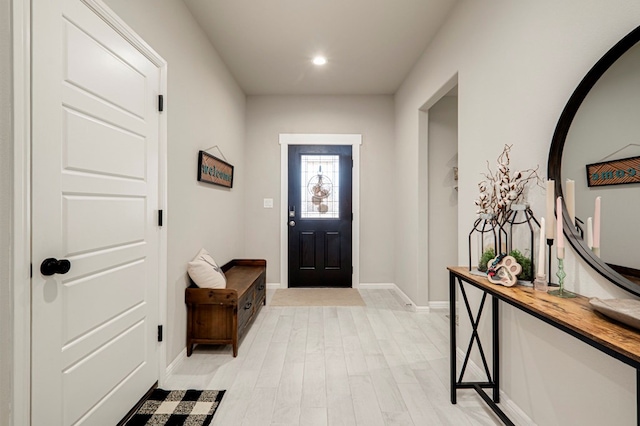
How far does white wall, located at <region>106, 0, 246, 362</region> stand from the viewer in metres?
2.06

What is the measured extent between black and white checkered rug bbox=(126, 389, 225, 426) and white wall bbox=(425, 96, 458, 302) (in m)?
2.73

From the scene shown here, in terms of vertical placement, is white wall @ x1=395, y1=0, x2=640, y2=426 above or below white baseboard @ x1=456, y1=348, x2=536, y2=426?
above

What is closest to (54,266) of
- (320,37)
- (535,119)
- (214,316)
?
(214,316)

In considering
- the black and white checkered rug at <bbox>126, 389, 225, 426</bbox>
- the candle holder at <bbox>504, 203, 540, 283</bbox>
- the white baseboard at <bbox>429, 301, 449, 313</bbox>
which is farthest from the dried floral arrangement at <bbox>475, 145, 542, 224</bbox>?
the white baseboard at <bbox>429, 301, 449, 313</bbox>

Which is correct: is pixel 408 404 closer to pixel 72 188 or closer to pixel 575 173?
pixel 575 173

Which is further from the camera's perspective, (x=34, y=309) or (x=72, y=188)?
(x=72, y=188)

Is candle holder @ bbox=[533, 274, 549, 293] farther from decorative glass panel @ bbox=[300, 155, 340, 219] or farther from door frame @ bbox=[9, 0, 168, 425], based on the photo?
decorative glass panel @ bbox=[300, 155, 340, 219]

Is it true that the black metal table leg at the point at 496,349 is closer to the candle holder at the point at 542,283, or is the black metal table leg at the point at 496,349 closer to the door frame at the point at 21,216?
the candle holder at the point at 542,283

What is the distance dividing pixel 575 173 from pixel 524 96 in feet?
1.83

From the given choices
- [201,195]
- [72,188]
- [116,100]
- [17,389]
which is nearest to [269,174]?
[201,195]

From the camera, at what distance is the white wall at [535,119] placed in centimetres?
119

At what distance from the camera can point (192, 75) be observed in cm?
255

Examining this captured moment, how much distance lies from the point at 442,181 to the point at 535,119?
214 cm

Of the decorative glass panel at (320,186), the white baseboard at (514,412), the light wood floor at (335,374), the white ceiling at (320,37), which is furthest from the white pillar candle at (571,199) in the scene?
the decorative glass panel at (320,186)
